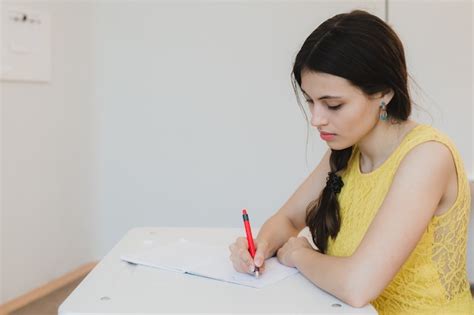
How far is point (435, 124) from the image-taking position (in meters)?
2.62

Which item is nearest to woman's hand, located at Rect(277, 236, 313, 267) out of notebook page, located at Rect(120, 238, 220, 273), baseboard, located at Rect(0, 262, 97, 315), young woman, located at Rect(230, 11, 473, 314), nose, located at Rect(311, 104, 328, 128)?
young woman, located at Rect(230, 11, 473, 314)

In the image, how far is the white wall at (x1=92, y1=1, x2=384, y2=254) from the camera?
2734mm

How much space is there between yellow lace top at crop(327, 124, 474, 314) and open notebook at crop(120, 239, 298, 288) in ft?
0.56

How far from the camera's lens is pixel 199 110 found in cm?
281

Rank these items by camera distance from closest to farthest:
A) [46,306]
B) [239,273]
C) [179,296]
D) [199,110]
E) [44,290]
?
[179,296]
[239,273]
[46,306]
[44,290]
[199,110]

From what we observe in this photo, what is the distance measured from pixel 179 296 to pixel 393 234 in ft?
1.23

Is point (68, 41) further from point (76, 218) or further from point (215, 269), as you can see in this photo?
point (215, 269)

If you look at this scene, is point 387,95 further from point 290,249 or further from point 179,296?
point 179,296

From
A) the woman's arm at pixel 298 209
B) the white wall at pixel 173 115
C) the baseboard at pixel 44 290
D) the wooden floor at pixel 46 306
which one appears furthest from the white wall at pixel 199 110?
the woman's arm at pixel 298 209

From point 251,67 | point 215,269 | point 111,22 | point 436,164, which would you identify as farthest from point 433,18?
point 215,269

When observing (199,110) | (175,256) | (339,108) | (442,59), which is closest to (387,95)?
(339,108)

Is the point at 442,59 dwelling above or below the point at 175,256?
above

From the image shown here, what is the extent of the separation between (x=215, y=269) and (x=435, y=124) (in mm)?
1818

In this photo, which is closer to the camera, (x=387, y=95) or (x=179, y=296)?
(x=179, y=296)
